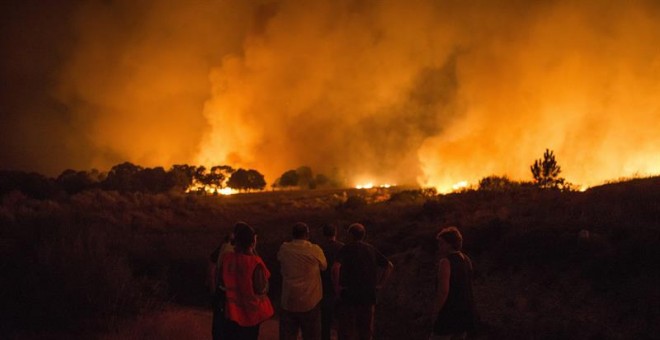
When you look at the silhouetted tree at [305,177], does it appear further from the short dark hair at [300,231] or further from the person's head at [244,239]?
the person's head at [244,239]

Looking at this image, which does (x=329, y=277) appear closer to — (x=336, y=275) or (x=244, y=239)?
(x=336, y=275)

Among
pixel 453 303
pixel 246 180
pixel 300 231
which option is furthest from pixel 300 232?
pixel 246 180

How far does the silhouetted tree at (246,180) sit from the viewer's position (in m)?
64.4

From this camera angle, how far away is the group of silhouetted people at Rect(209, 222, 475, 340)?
520 cm

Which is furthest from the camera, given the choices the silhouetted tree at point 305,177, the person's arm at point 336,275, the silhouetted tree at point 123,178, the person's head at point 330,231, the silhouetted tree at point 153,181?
the silhouetted tree at point 305,177

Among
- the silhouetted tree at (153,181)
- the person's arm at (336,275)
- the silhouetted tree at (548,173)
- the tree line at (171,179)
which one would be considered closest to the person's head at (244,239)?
the person's arm at (336,275)

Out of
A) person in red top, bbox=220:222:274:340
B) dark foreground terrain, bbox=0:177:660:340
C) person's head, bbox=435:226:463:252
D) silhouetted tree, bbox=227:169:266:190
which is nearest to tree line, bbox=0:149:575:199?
silhouetted tree, bbox=227:169:266:190

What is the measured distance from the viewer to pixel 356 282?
674 centimetres

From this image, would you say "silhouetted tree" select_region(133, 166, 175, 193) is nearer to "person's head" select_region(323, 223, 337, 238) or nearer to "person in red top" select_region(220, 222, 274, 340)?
"person's head" select_region(323, 223, 337, 238)

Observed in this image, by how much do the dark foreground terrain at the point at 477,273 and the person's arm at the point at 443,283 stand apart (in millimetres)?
4713

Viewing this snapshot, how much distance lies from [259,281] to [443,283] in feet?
6.07

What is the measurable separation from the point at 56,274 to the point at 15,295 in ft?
2.25

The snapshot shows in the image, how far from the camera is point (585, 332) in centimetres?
897

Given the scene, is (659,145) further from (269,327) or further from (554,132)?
(269,327)
